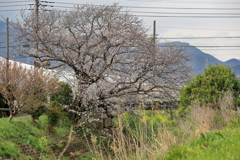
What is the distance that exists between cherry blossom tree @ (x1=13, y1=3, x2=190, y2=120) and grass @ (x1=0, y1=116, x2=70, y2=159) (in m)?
1.39

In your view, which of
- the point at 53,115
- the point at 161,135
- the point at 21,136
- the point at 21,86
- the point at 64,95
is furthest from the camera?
the point at 64,95

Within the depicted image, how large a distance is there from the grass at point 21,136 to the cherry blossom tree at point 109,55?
54.8 inches

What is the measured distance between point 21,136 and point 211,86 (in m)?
6.75

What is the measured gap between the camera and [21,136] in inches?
265

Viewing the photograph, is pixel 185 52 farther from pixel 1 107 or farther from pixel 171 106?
pixel 1 107

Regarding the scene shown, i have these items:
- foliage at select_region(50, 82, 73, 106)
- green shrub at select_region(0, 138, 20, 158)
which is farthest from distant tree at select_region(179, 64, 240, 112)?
green shrub at select_region(0, 138, 20, 158)

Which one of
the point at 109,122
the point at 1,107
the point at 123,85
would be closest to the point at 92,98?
the point at 123,85

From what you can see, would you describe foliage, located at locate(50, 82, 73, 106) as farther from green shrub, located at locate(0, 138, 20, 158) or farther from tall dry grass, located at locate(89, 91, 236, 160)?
tall dry grass, located at locate(89, 91, 236, 160)

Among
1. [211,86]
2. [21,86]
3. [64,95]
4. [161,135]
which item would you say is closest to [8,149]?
[21,86]

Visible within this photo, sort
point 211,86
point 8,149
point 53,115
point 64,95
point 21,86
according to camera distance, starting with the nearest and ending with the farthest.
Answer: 1. point 8,149
2. point 21,86
3. point 211,86
4. point 53,115
5. point 64,95

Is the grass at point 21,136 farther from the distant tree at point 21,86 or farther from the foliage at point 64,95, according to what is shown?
the foliage at point 64,95

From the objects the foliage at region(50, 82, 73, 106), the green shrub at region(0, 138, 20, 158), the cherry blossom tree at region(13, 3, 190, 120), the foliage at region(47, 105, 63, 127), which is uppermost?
the cherry blossom tree at region(13, 3, 190, 120)

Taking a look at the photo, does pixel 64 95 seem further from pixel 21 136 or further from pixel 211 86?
pixel 211 86

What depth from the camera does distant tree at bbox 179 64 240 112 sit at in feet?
24.9
